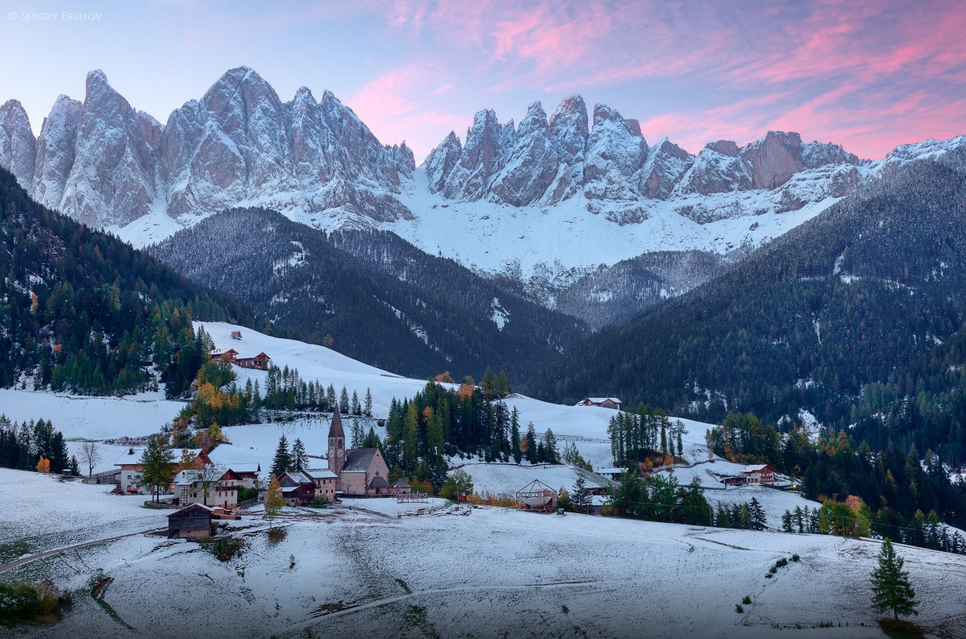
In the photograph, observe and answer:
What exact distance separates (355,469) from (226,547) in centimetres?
3883

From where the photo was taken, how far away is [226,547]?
62969 millimetres

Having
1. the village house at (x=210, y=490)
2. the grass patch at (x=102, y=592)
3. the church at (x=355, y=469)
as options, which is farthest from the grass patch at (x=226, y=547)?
the church at (x=355, y=469)

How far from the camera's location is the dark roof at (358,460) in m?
102

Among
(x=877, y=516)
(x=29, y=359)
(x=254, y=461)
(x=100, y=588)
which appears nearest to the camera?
(x=100, y=588)

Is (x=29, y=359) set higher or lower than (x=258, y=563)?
higher

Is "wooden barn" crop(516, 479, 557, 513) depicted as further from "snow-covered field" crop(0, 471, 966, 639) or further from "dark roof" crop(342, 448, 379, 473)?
"snow-covered field" crop(0, 471, 966, 639)

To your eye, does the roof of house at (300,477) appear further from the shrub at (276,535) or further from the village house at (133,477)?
the shrub at (276,535)

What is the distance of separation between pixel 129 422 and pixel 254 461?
38370 millimetres

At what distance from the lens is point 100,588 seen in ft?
177

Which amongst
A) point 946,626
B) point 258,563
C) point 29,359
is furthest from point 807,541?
point 29,359

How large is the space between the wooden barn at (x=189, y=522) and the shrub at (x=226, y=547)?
201cm

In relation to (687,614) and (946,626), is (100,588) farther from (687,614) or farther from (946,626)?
(946,626)

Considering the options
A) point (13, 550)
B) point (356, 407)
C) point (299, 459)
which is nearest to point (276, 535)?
point (13, 550)

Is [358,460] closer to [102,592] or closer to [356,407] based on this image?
[356,407]
